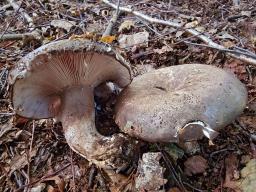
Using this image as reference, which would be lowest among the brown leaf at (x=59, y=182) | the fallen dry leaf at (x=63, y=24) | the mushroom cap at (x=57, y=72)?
the fallen dry leaf at (x=63, y=24)

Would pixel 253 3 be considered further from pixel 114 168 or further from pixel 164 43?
pixel 114 168

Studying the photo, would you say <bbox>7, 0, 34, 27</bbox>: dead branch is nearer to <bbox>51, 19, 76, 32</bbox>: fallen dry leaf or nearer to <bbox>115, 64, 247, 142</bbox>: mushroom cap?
<bbox>51, 19, 76, 32</bbox>: fallen dry leaf

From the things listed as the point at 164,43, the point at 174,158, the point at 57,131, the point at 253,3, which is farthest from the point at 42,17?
the point at 174,158

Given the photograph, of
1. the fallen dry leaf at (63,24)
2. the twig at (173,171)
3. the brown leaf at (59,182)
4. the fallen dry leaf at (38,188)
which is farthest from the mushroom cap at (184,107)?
the fallen dry leaf at (63,24)

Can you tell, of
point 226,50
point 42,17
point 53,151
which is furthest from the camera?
point 42,17

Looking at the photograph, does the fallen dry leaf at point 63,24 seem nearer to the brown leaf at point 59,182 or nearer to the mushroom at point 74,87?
the mushroom at point 74,87

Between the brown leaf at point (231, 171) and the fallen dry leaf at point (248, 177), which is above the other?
the fallen dry leaf at point (248, 177)
